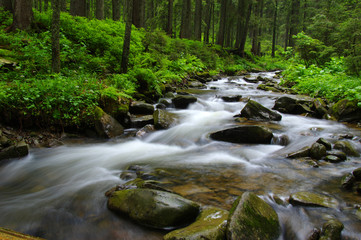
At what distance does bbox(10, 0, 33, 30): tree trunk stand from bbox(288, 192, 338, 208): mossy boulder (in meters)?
10.9

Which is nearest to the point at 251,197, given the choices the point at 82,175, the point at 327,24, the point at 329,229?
the point at 329,229

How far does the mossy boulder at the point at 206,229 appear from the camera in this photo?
8.04 ft

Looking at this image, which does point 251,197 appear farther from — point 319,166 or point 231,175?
point 319,166

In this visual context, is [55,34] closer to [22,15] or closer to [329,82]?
[22,15]

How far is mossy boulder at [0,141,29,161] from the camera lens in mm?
4789

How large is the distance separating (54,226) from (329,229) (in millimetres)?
3515

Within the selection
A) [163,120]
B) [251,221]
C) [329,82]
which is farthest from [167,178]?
[329,82]

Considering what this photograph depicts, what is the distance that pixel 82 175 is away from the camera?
4770mm

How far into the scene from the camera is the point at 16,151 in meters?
4.95

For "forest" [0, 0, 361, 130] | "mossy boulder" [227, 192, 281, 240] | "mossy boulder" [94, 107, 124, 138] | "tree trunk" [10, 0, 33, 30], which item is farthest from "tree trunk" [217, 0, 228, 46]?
"mossy boulder" [227, 192, 281, 240]

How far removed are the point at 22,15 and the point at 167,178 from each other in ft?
30.2

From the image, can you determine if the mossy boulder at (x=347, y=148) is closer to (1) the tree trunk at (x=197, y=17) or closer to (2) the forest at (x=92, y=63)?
(2) the forest at (x=92, y=63)

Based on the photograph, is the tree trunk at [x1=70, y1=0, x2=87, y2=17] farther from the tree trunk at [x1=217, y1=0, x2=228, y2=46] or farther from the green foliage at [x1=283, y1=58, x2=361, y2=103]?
the tree trunk at [x1=217, y1=0, x2=228, y2=46]

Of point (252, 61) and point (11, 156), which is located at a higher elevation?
point (252, 61)
